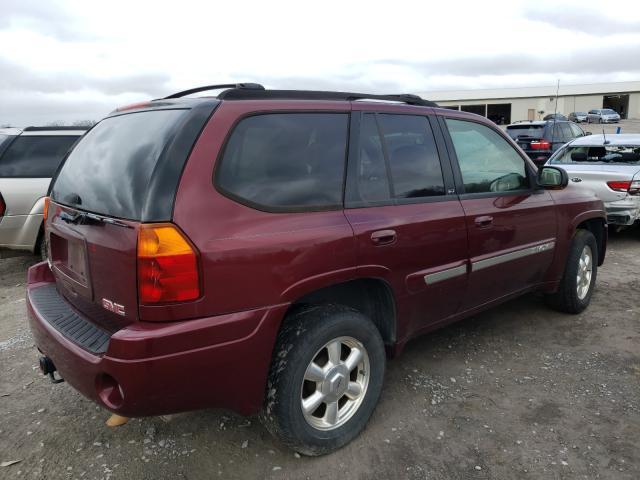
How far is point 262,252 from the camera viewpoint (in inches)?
88.7

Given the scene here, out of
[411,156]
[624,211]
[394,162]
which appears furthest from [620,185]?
[394,162]

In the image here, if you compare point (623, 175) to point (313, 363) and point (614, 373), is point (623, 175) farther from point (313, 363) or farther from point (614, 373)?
point (313, 363)

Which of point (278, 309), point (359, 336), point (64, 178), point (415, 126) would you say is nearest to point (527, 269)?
point (415, 126)

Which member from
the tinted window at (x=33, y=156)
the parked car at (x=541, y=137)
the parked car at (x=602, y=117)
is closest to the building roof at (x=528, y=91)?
the parked car at (x=602, y=117)

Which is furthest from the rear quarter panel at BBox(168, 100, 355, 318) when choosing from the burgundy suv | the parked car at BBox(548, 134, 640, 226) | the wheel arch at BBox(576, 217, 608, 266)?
the parked car at BBox(548, 134, 640, 226)

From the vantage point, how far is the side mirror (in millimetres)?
4012

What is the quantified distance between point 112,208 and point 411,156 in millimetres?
1708

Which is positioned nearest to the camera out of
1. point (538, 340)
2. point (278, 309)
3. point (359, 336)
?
point (278, 309)

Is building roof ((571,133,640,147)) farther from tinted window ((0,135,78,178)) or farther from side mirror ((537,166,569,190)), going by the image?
tinted window ((0,135,78,178))

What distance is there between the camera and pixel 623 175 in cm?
697

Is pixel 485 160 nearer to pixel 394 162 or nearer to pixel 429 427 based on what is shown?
pixel 394 162

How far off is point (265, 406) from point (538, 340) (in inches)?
102

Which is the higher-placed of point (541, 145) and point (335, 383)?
point (541, 145)

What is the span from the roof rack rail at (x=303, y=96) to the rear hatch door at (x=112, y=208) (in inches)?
10.9
